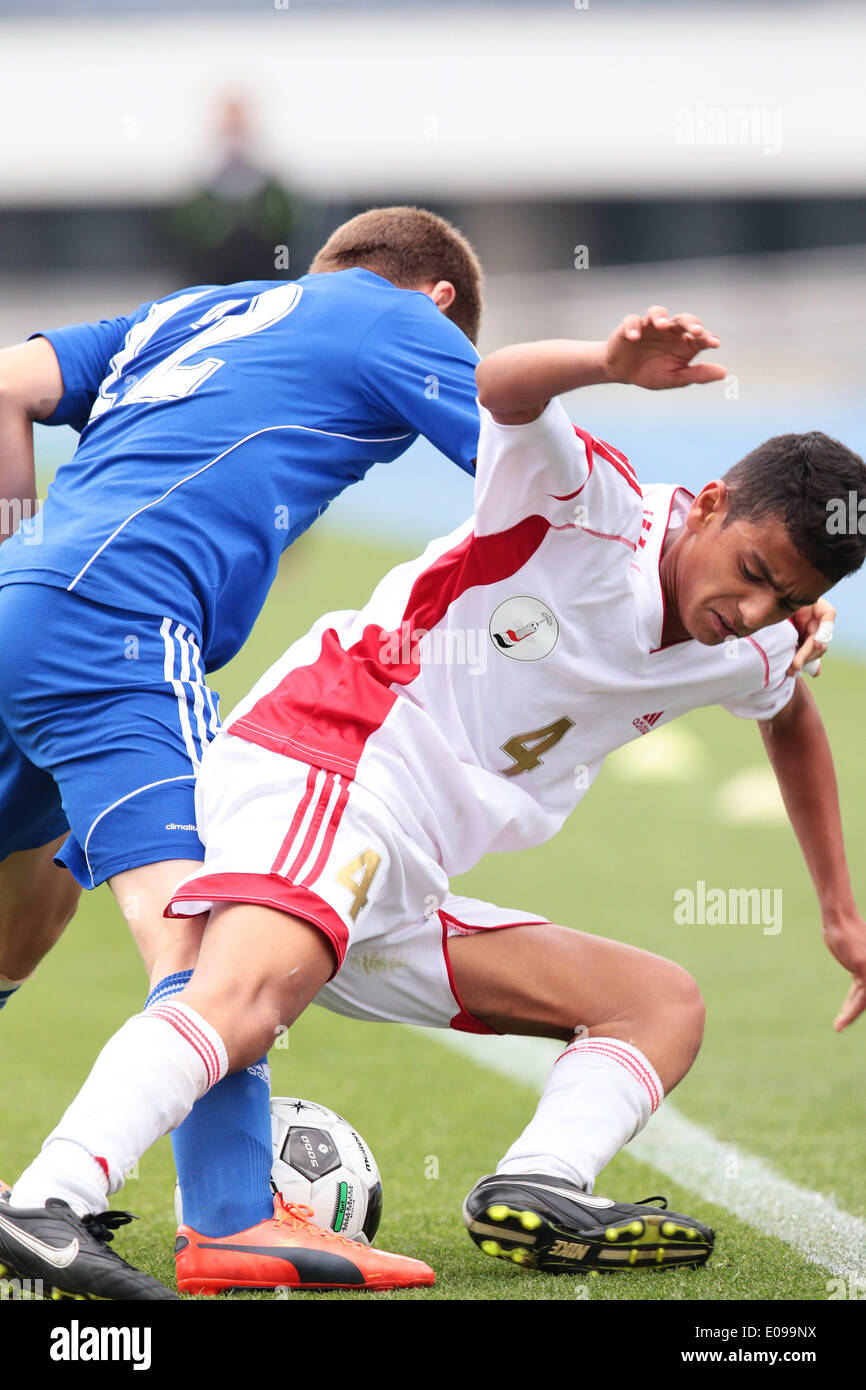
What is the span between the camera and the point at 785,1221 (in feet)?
10.2

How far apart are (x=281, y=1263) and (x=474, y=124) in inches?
1033

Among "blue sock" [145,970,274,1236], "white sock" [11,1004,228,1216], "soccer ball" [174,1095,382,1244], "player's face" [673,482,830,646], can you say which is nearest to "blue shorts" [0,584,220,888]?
"blue sock" [145,970,274,1236]

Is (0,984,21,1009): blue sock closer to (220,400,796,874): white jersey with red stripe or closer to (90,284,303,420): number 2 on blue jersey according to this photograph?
(220,400,796,874): white jersey with red stripe

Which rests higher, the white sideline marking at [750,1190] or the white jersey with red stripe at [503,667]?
the white jersey with red stripe at [503,667]

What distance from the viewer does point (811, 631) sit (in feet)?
9.80

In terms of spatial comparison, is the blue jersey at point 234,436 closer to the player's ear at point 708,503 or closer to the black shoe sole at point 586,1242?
the player's ear at point 708,503

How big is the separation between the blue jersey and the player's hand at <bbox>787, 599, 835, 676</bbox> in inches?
27.1

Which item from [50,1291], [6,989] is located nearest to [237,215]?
[6,989]

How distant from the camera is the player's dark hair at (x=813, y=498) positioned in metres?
2.54

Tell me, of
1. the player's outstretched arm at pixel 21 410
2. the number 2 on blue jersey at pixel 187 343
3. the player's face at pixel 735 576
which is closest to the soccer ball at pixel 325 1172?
the player's face at pixel 735 576

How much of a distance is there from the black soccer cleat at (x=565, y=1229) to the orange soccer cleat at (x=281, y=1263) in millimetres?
141

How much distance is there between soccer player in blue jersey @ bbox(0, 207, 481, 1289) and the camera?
2.66 m

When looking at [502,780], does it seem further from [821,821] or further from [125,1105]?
[125,1105]
